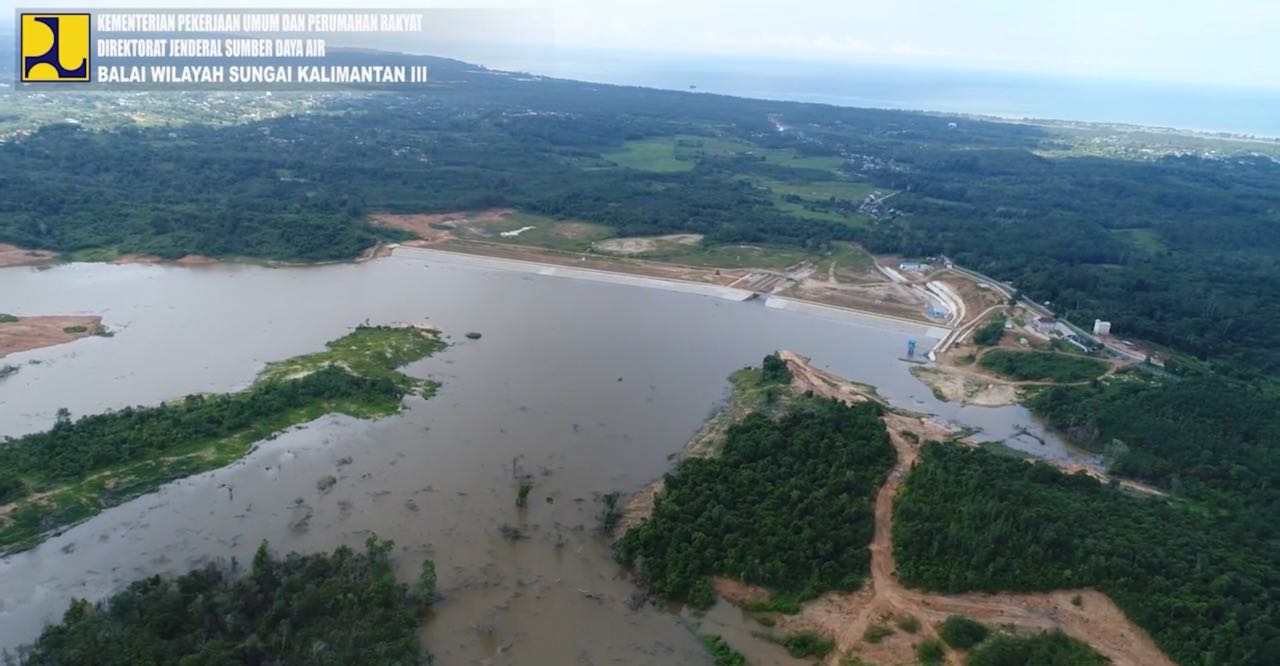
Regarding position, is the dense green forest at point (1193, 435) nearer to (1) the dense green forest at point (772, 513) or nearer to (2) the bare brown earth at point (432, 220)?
(1) the dense green forest at point (772, 513)

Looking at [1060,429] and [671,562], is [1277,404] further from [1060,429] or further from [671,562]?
[671,562]

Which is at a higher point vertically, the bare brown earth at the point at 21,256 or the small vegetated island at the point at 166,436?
the bare brown earth at the point at 21,256

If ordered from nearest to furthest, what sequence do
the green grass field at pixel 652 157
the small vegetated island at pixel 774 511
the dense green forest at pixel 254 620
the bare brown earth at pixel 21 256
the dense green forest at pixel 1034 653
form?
the dense green forest at pixel 254 620 < the dense green forest at pixel 1034 653 < the small vegetated island at pixel 774 511 < the bare brown earth at pixel 21 256 < the green grass field at pixel 652 157

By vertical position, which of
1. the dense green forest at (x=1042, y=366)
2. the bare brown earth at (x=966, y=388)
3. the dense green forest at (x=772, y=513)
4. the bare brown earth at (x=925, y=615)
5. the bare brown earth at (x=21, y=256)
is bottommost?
the bare brown earth at (x=925, y=615)

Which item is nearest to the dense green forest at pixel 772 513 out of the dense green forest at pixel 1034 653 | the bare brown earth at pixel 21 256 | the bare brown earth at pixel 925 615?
the bare brown earth at pixel 925 615

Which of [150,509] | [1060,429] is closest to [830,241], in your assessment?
[1060,429]

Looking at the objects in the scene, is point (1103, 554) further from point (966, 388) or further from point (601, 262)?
point (601, 262)
